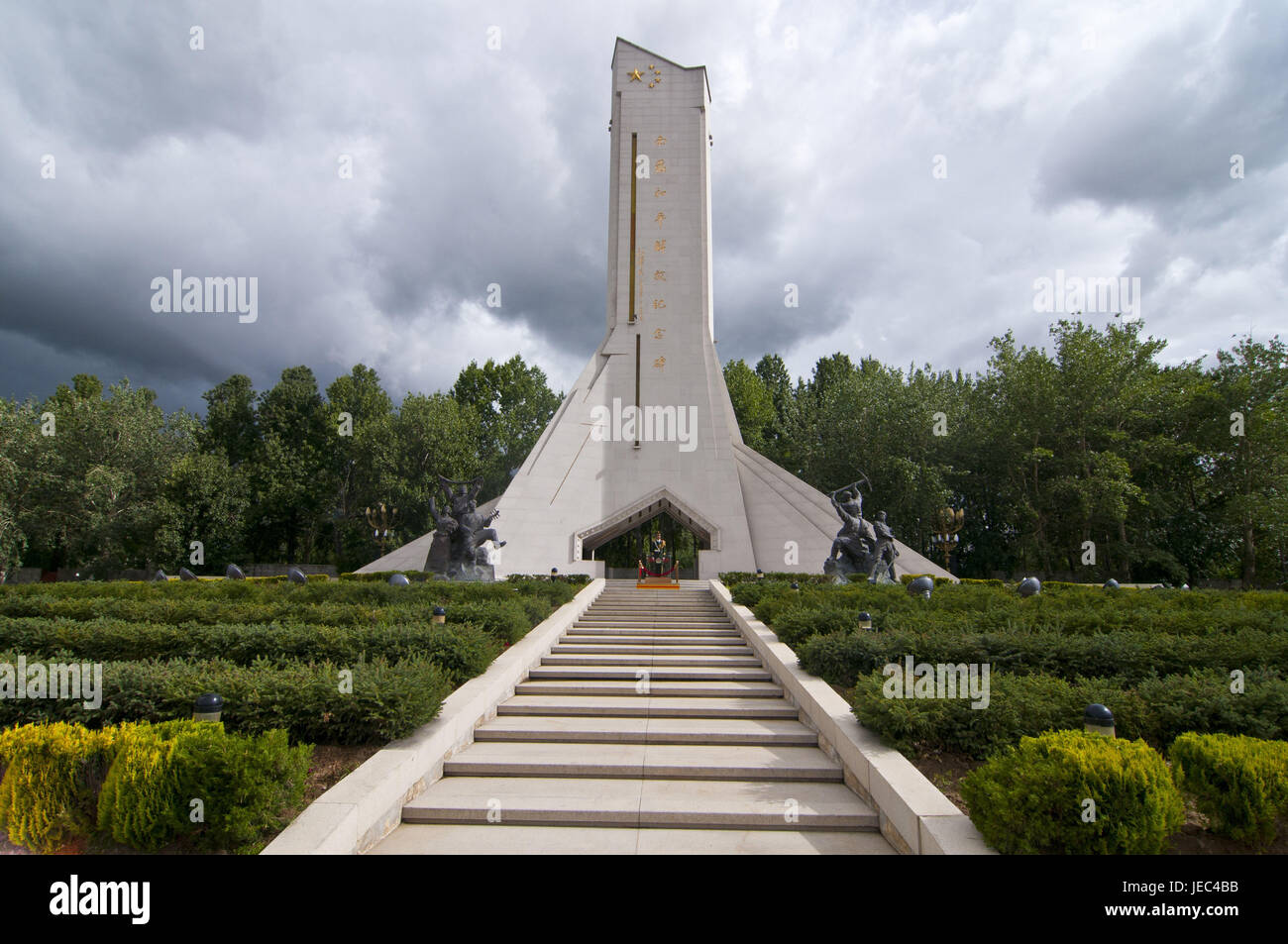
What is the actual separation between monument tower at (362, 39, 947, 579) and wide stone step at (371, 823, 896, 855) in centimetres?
1707

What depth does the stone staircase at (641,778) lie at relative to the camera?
158 inches

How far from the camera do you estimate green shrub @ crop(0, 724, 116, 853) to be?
11.9ft

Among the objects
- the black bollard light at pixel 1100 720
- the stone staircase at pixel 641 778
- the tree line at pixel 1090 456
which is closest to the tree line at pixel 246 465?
the tree line at pixel 1090 456

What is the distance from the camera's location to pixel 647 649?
861 cm

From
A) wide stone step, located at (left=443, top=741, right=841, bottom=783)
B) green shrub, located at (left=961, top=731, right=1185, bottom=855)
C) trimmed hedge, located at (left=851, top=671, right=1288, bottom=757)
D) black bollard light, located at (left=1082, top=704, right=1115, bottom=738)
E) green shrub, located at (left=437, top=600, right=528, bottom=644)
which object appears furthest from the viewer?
green shrub, located at (left=437, top=600, right=528, bottom=644)

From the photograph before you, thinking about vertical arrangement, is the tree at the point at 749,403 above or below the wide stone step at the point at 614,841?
above

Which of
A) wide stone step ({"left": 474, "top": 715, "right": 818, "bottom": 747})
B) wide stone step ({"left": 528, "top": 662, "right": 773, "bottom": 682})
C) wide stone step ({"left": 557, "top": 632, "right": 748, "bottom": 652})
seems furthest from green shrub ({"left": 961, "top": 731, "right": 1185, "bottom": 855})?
wide stone step ({"left": 557, "top": 632, "right": 748, "bottom": 652})

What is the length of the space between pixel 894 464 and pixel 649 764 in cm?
2300

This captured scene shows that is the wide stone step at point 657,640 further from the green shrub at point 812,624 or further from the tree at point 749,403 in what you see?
the tree at point 749,403

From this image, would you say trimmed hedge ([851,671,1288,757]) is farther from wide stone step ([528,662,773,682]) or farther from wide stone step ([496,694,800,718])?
wide stone step ([528,662,773,682])

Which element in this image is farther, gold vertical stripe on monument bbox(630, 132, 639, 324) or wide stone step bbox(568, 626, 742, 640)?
gold vertical stripe on monument bbox(630, 132, 639, 324)

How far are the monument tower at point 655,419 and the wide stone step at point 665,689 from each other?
1436 centimetres
